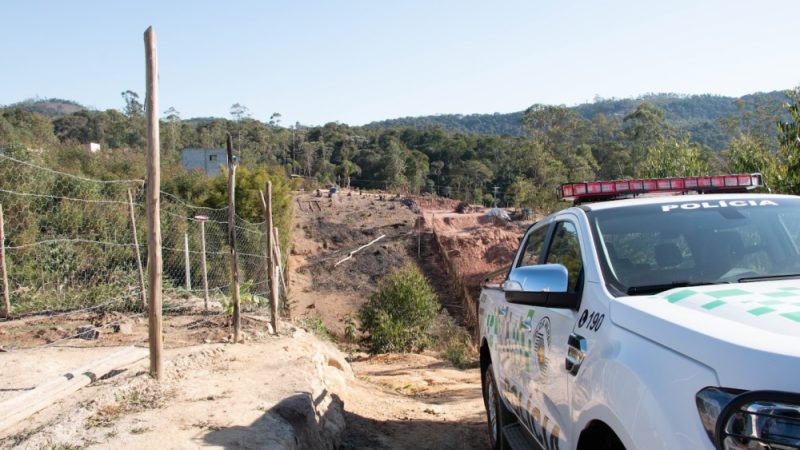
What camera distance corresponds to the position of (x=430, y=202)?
52.5m

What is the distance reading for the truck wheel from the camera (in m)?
5.02

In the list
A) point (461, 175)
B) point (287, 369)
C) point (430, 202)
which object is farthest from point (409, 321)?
point (461, 175)

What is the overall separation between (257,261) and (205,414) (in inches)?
467

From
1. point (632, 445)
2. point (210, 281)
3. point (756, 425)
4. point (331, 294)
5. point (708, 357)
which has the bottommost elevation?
point (331, 294)

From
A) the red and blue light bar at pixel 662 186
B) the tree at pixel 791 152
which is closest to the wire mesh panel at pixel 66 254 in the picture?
the red and blue light bar at pixel 662 186

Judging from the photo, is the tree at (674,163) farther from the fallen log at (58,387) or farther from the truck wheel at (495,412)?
the fallen log at (58,387)

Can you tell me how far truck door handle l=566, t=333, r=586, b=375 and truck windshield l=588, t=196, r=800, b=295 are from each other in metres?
0.27

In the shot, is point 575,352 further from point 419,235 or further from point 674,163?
point 419,235

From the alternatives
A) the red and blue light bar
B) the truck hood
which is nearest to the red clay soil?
the red and blue light bar

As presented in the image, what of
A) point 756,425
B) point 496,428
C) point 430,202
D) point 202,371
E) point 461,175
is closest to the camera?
point 756,425

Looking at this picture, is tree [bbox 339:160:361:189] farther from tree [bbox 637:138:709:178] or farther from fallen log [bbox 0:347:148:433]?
fallen log [bbox 0:347:148:433]

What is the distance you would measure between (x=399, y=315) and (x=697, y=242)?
16.3m

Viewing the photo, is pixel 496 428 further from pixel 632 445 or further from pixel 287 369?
pixel 632 445

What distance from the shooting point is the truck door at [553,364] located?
3248 millimetres
